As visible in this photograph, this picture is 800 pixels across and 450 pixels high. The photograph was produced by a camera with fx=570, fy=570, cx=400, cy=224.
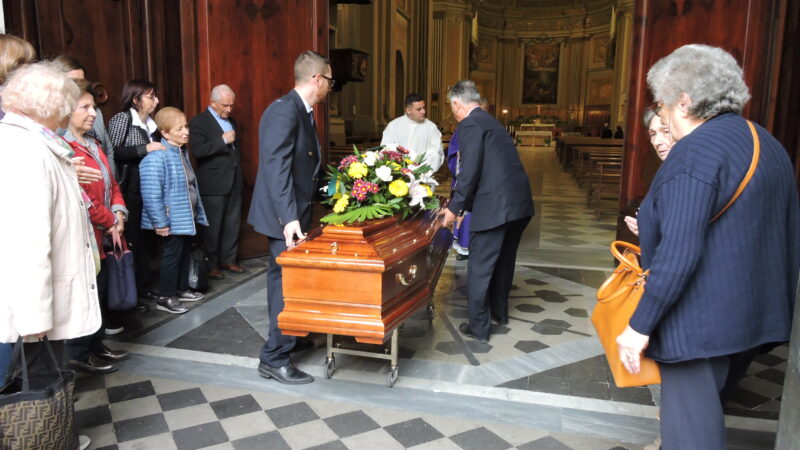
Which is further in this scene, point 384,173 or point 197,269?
point 197,269

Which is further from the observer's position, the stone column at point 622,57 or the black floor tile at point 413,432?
the stone column at point 622,57

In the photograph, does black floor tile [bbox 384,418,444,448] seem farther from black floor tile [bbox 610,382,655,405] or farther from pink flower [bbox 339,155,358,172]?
pink flower [bbox 339,155,358,172]

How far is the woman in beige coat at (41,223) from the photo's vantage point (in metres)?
1.77

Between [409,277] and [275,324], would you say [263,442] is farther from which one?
[409,277]

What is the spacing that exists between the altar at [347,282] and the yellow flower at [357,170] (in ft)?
0.87

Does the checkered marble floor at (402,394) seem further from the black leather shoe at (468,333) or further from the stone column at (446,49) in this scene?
the stone column at (446,49)

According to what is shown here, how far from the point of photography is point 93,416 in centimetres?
254

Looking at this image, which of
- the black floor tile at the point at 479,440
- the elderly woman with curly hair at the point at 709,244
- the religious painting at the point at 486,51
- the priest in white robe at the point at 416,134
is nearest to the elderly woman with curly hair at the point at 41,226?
the black floor tile at the point at 479,440

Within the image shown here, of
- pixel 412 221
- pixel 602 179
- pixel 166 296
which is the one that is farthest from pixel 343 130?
pixel 412 221

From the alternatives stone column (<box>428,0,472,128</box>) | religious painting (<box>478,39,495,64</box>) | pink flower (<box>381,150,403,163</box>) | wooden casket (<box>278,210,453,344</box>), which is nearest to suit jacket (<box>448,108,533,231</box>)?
pink flower (<box>381,150,403,163</box>)

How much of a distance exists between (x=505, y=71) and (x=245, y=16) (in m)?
25.0

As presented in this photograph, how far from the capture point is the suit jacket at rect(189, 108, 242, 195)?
456 cm

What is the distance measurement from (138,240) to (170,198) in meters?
0.54

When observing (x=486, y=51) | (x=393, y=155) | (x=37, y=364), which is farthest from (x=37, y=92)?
(x=486, y=51)
